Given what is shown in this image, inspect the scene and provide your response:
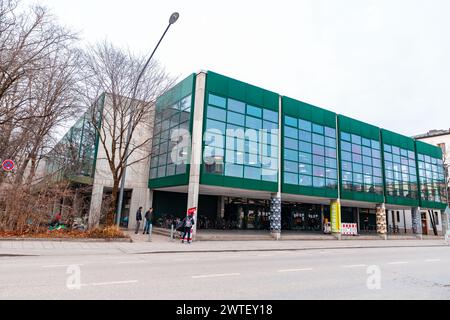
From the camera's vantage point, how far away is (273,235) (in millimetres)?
23297

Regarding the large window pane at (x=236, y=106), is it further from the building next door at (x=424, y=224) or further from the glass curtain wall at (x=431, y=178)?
the building next door at (x=424, y=224)

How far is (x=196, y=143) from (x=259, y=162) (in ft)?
18.3

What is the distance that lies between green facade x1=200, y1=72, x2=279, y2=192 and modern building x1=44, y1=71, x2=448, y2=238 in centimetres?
8

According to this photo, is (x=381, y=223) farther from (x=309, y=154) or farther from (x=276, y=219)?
(x=276, y=219)

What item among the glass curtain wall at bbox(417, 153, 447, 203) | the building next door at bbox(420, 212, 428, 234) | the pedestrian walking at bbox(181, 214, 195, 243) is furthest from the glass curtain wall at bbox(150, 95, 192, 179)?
the building next door at bbox(420, 212, 428, 234)

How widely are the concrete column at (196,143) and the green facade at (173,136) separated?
468 mm

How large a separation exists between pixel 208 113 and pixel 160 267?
14.0 meters

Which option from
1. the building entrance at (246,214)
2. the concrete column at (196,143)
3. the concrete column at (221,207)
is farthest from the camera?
the building entrance at (246,214)

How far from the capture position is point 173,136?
23.3 meters

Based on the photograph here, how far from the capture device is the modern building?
836 inches

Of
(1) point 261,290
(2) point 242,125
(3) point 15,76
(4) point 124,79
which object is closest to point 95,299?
(1) point 261,290

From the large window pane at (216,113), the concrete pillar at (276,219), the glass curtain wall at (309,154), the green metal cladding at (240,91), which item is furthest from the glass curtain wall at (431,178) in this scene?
the large window pane at (216,113)

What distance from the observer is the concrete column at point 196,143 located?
765 inches

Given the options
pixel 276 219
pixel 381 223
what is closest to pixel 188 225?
pixel 276 219
